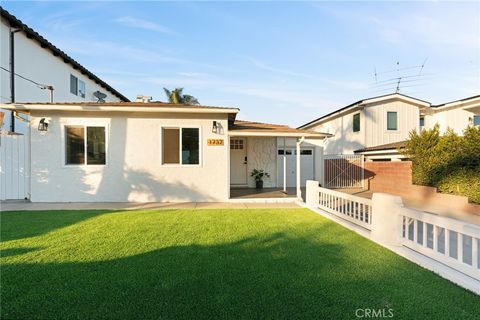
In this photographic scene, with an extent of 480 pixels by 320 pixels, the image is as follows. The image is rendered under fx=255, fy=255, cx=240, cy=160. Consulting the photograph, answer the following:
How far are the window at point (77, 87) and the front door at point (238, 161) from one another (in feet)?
39.8

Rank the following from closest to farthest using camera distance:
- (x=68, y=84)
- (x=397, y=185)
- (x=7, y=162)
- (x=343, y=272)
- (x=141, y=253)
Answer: (x=343, y=272) → (x=141, y=253) → (x=7, y=162) → (x=397, y=185) → (x=68, y=84)

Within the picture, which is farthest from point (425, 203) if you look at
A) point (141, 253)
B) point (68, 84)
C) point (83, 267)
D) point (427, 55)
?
point (68, 84)

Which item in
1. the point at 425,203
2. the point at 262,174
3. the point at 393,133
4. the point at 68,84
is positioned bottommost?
the point at 425,203

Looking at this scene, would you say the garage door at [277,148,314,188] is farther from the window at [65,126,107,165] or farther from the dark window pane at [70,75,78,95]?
the dark window pane at [70,75,78,95]

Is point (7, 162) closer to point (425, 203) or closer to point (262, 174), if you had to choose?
point (262, 174)

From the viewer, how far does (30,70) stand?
13.0 meters

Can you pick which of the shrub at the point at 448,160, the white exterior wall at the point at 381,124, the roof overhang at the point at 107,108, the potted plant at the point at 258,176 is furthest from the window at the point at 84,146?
the white exterior wall at the point at 381,124

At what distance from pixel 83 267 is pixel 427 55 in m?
22.3

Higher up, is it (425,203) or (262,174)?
(262,174)

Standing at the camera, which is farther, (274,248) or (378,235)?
(378,235)

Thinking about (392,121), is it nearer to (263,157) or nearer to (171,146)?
(263,157)

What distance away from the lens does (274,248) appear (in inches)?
184

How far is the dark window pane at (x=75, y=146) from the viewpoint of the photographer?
9.24m

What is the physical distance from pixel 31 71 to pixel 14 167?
266 inches
